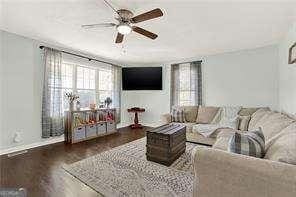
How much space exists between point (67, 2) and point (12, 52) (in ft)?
6.61

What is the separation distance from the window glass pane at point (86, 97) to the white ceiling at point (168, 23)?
1234 mm

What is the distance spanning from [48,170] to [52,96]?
1.95 metres

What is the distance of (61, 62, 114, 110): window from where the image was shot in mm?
4629

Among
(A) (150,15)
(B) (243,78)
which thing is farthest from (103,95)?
(B) (243,78)

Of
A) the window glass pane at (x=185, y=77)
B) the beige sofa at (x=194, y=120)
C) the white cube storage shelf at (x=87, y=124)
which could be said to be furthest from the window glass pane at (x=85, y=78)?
the window glass pane at (x=185, y=77)

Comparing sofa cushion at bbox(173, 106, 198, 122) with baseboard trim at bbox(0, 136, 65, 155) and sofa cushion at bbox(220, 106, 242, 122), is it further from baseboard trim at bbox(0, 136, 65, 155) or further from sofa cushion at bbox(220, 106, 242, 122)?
baseboard trim at bbox(0, 136, 65, 155)

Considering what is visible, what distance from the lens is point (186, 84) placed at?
5613mm

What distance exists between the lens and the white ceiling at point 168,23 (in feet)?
7.81

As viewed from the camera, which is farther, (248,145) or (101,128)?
(101,128)

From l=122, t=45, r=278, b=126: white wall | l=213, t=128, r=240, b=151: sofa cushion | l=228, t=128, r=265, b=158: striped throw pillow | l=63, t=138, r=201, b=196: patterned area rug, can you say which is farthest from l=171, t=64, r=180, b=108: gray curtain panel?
l=228, t=128, r=265, b=158: striped throw pillow

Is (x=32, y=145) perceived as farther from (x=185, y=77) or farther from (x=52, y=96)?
(x=185, y=77)

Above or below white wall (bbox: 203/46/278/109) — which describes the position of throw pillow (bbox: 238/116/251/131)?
below

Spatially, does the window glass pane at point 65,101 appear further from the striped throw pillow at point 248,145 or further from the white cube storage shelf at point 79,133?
the striped throw pillow at point 248,145

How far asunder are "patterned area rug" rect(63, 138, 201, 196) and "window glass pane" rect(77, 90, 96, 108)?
7.24 ft
